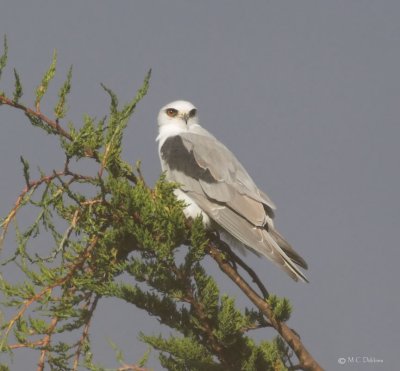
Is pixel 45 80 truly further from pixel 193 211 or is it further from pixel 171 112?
pixel 171 112

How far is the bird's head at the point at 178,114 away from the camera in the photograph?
20.5 ft

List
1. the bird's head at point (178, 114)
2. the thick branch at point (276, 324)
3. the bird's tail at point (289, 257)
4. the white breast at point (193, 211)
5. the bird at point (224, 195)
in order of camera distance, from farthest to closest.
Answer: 1. the bird's head at point (178, 114)
2. the white breast at point (193, 211)
3. the bird at point (224, 195)
4. the bird's tail at point (289, 257)
5. the thick branch at point (276, 324)

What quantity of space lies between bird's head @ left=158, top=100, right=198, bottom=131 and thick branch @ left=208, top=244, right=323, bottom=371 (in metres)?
3.27

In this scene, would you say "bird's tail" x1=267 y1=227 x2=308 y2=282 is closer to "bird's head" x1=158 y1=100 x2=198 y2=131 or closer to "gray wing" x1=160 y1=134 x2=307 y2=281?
"gray wing" x1=160 y1=134 x2=307 y2=281

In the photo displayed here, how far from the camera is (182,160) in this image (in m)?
4.71

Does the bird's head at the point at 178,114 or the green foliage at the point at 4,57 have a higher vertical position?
the bird's head at the point at 178,114

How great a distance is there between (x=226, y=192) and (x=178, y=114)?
2026mm

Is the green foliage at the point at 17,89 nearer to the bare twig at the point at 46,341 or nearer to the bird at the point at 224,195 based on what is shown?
the bare twig at the point at 46,341

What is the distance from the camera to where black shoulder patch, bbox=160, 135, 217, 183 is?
14.9 ft

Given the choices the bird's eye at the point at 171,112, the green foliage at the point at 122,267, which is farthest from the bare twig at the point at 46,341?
the bird's eye at the point at 171,112

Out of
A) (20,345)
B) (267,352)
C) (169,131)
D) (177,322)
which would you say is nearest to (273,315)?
(267,352)

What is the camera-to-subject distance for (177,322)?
10.1 ft

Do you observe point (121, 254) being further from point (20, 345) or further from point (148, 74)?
point (148, 74)

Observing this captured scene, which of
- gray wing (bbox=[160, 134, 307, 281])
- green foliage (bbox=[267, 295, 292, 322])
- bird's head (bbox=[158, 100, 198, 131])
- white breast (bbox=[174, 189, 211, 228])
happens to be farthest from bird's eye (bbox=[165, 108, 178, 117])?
green foliage (bbox=[267, 295, 292, 322])
